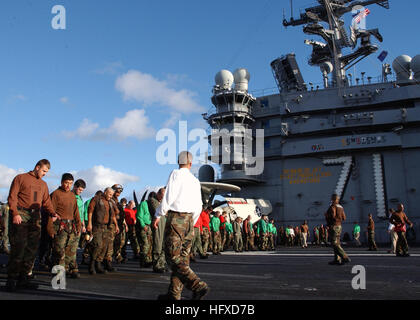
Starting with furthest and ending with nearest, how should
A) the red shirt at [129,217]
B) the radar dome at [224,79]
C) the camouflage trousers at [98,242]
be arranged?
the radar dome at [224,79], the red shirt at [129,217], the camouflage trousers at [98,242]

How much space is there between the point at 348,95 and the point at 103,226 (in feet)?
87.0

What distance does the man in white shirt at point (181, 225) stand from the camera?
4.00 m

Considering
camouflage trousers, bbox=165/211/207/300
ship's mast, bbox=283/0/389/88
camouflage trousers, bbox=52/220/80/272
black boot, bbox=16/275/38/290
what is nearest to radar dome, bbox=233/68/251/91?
ship's mast, bbox=283/0/389/88

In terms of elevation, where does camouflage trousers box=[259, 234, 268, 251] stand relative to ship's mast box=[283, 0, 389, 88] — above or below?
below

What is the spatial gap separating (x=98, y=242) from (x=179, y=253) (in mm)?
4032

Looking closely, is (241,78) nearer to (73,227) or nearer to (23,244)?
(73,227)

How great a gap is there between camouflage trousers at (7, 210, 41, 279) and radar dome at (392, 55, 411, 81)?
105 ft

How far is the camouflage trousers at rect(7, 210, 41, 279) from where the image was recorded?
538cm

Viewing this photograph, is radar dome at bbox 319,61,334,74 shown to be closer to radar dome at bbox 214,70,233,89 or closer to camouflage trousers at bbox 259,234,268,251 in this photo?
radar dome at bbox 214,70,233,89

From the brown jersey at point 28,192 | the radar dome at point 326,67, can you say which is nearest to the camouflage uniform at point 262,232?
the brown jersey at point 28,192

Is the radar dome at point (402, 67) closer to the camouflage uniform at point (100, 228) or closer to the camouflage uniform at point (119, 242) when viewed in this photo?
the camouflage uniform at point (119, 242)

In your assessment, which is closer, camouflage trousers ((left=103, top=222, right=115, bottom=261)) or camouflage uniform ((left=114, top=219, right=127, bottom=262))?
camouflage trousers ((left=103, top=222, right=115, bottom=261))

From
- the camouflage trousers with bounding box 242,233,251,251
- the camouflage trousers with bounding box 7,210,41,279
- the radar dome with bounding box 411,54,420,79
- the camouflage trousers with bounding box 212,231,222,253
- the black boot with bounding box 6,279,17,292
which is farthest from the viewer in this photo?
the radar dome with bounding box 411,54,420,79

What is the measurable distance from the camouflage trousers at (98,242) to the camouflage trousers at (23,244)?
1.88 m
